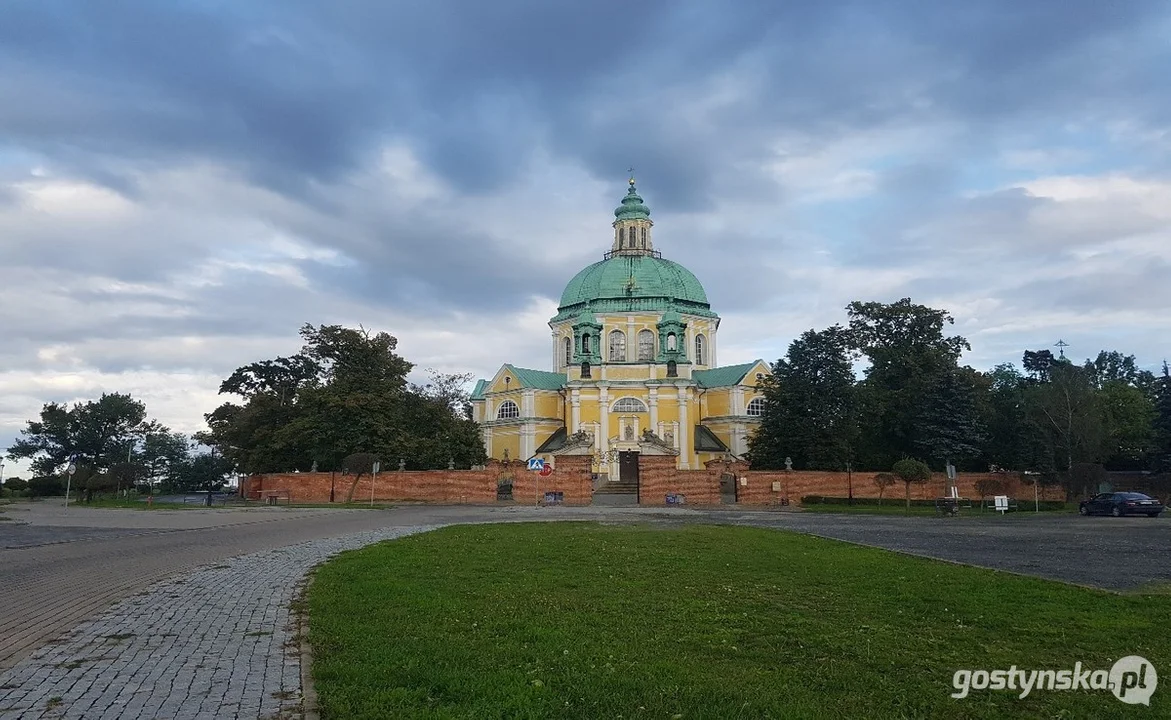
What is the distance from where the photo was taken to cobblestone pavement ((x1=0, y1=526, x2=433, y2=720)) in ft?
16.9

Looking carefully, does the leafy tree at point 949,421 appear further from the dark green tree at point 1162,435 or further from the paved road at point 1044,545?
the paved road at point 1044,545

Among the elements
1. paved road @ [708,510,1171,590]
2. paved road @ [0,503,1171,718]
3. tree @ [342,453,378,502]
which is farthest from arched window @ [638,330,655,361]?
paved road @ [0,503,1171,718]

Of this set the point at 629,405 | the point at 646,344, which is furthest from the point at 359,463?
the point at 646,344

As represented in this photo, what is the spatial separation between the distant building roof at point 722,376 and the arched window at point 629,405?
667 centimetres

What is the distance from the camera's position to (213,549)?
16422 mm

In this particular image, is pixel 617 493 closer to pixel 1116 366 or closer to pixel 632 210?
pixel 632 210

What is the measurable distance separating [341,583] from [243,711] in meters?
5.55

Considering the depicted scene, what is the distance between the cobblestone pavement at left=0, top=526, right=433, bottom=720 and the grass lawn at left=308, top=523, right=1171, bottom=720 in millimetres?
350

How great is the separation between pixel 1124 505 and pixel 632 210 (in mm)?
52598

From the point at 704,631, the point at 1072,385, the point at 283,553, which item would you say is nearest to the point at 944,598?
the point at 704,631

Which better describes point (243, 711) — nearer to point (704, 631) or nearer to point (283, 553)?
point (704, 631)

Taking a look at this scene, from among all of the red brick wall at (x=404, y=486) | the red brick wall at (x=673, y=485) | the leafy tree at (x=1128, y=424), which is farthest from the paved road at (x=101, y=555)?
the leafy tree at (x=1128, y=424)

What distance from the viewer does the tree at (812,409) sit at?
47812mm

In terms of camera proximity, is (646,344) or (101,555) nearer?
(101,555)
